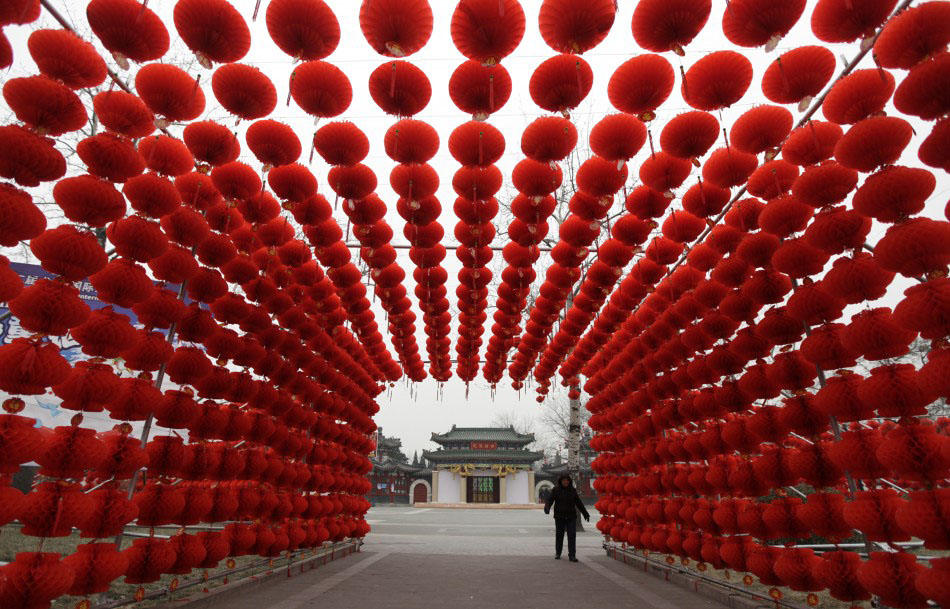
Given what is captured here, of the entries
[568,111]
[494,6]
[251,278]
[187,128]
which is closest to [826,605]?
[568,111]

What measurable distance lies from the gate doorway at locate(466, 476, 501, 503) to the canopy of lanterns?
129ft

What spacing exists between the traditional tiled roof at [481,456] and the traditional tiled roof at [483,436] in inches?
67.0

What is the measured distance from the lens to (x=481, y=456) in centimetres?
4378

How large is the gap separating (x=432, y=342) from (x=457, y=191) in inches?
203

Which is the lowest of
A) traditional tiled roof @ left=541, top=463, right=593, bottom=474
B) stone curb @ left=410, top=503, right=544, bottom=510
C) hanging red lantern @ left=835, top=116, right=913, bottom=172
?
stone curb @ left=410, top=503, right=544, bottom=510

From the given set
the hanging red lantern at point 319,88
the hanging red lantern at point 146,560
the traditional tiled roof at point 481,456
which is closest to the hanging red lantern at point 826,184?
the hanging red lantern at point 319,88

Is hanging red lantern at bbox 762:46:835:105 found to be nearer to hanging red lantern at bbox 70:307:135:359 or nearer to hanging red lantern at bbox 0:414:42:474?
hanging red lantern at bbox 70:307:135:359

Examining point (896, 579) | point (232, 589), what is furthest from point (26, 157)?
point (896, 579)

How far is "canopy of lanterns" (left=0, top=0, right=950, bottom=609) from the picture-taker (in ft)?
9.40

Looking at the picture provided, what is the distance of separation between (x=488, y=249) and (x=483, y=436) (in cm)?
4232

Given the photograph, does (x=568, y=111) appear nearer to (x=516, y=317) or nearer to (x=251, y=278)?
(x=251, y=278)

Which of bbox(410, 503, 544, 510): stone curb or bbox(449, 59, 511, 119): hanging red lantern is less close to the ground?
bbox(449, 59, 511, 119): hanging red lantern

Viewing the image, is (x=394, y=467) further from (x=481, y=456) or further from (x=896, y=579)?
(x=896, y=579)

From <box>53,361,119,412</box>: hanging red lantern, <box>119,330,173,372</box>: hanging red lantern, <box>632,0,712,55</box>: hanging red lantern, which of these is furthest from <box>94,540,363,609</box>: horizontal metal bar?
<box>632,0,712,55</box>: hanging red lantern
